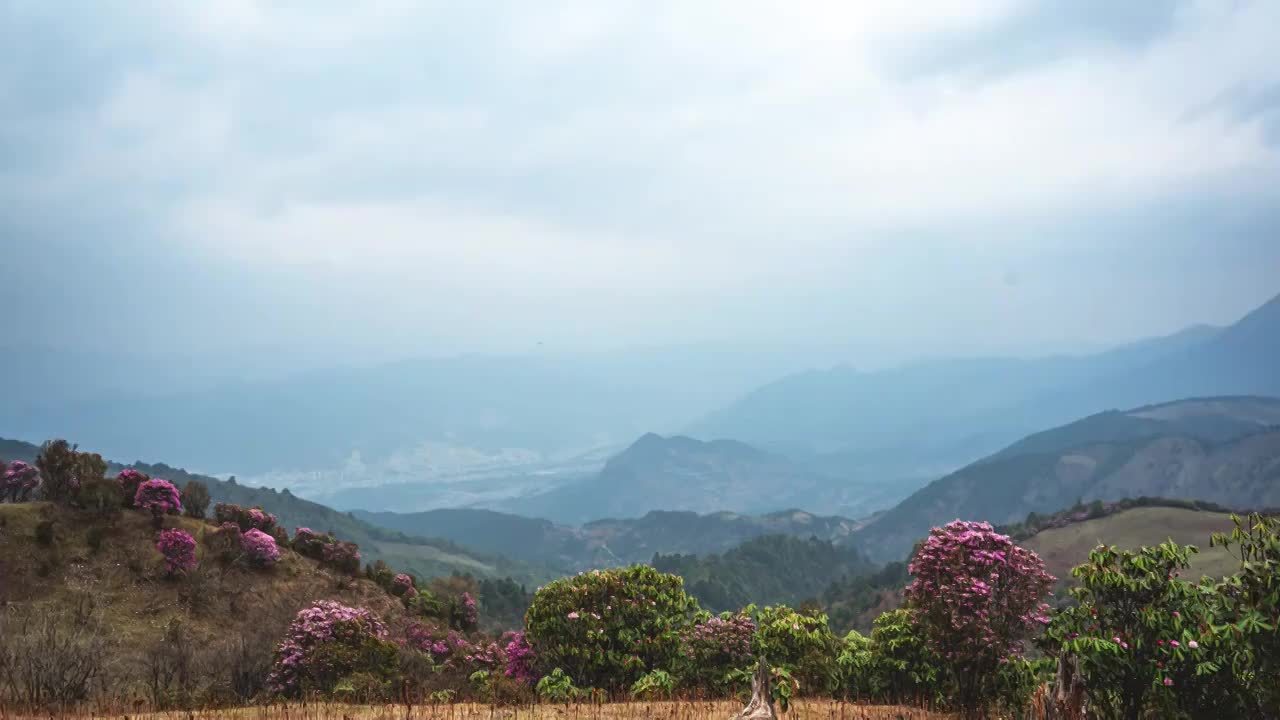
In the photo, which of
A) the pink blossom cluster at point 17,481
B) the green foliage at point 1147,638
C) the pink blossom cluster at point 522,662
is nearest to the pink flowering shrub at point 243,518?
the pink blossom cluster at point 17,481

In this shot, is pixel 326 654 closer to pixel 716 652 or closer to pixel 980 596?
pixel 716 652

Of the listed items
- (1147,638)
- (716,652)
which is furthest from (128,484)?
(1147,638)

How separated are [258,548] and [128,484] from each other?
633 cm

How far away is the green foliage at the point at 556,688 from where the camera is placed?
16.2 m

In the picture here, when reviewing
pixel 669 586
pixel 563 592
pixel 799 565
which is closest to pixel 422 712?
pixel 563 592

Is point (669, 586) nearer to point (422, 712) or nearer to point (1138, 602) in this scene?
point (422, 712)

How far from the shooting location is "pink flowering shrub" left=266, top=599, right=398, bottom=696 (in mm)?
17891

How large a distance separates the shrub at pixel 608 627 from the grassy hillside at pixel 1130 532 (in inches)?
2947

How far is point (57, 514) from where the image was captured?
27922 millimetres

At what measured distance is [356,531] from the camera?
183 meters

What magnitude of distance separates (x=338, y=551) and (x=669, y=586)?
2147 centimetres

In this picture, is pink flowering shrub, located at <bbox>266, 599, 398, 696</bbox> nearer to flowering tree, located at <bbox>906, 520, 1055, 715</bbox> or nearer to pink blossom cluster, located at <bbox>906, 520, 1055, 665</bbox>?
flowering tree, located at <bbox>906, 520, 1055, 715</bbox>

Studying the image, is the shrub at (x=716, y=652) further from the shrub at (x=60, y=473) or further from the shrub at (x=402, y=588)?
the shrub at (x=60, y=473)

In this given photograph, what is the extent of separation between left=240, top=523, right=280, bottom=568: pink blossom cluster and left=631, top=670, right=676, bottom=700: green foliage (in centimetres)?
1989
